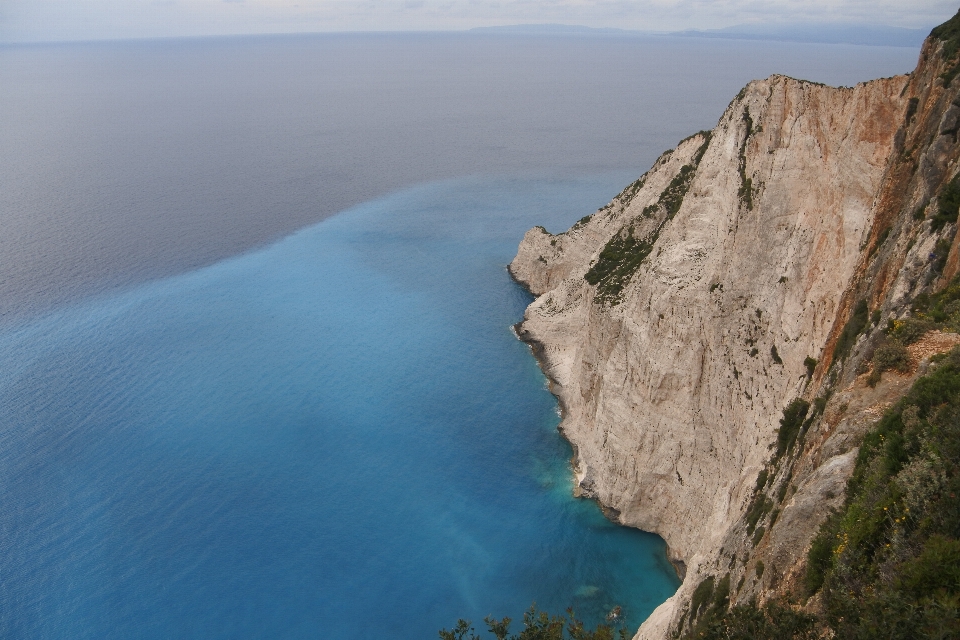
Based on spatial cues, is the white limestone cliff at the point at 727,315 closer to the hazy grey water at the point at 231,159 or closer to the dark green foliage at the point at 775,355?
the dark green foliage at the point at 775,355

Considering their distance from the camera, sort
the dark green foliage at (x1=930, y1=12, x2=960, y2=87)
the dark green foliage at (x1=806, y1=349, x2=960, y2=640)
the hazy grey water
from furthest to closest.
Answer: the hazy grey water → the dark green foliage at (x1=930, y1=12, x2=960, y2=87) → the dark green foliage at (x1=806, y1=349, x2=960, y2=640)

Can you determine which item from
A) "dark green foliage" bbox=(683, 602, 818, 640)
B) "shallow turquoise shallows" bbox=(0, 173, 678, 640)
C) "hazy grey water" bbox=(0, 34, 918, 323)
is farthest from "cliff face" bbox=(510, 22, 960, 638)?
"hazy grey water" bbox=(0, 34, 918, 323)

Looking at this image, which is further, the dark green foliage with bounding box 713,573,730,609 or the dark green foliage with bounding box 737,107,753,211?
the dark green foliage with bounding box 737,107,753,211

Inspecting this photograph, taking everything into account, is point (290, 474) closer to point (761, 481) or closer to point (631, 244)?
point (761, 481)

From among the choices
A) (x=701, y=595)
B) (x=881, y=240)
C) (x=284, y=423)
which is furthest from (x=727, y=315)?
(x=284, y=423)

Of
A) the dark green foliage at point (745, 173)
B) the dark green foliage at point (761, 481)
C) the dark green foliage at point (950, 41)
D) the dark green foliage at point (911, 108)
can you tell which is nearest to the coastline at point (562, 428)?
the dark green foliage at point (761, 481)

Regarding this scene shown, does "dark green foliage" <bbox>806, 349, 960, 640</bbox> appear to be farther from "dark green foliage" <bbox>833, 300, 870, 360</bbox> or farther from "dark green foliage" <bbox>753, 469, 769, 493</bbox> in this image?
"dark green foliage" <bbox>753, 469, 769, 493</bbox>
